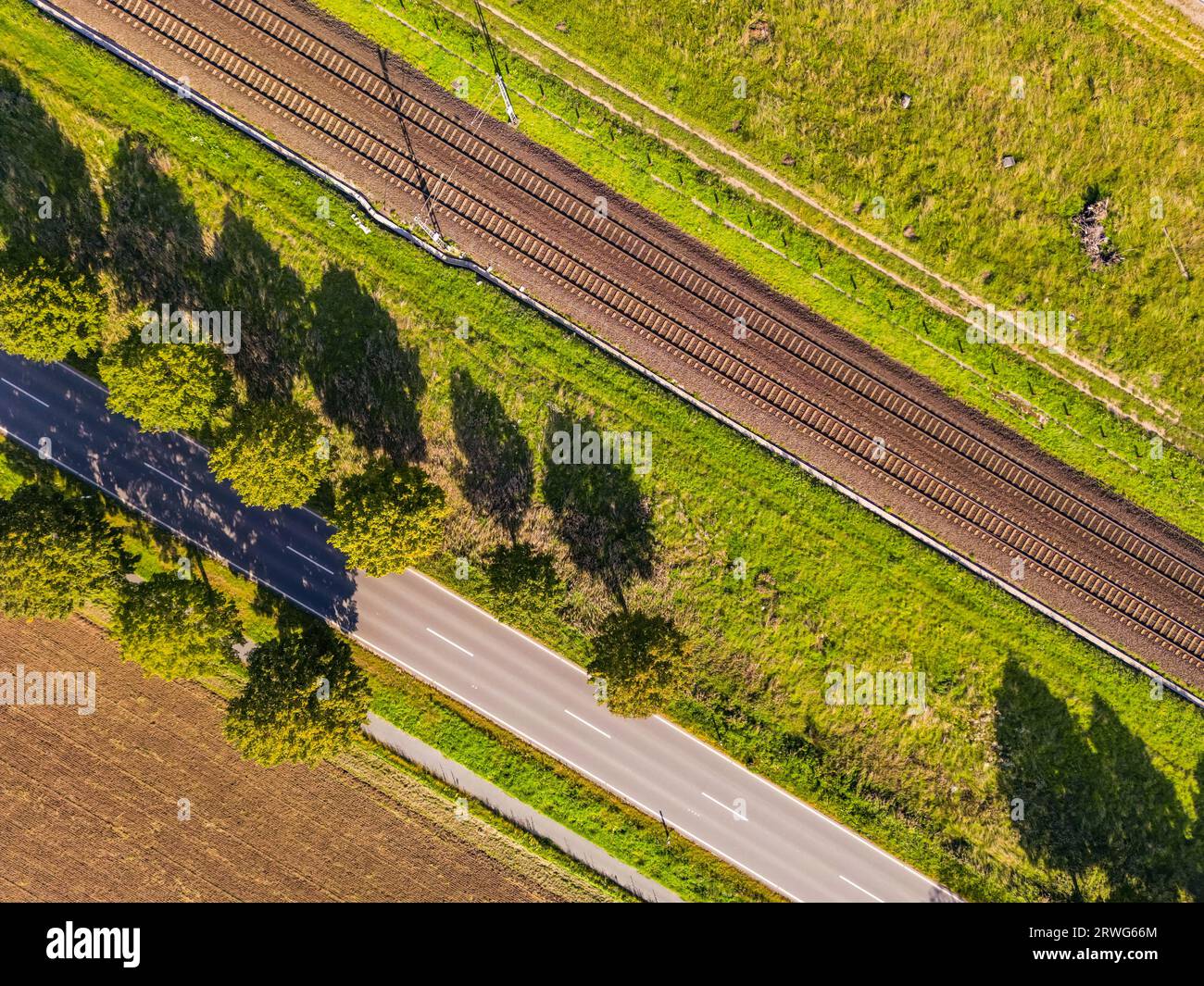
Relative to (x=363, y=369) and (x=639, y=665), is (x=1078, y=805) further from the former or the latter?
(x=363, y=369)

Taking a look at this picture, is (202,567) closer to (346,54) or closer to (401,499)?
(401,499)

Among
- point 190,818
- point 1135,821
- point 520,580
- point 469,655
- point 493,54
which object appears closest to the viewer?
point 520,580

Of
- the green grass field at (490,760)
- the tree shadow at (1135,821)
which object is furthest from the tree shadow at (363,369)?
the tree shadow at (1135,821)

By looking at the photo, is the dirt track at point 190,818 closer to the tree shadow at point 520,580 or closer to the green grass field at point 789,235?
the tree shadow at point 520,580

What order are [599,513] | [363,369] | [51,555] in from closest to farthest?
[51,555]
[363,369]
[599,513]

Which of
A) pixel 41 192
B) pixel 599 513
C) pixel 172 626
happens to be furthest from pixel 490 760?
pixel 41 192

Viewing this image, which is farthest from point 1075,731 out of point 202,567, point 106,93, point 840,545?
point 106,93
